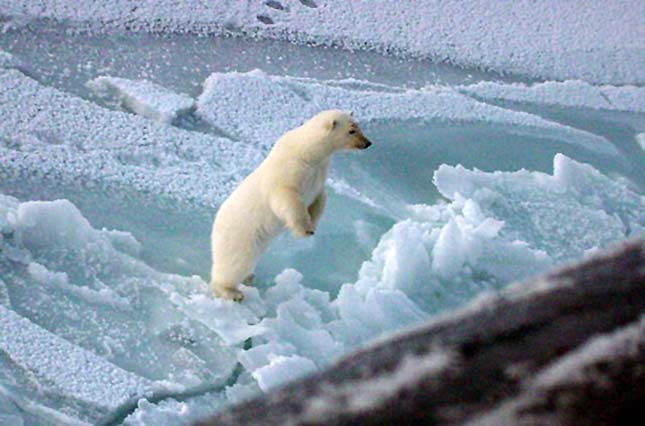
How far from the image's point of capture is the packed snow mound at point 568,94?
279 cm

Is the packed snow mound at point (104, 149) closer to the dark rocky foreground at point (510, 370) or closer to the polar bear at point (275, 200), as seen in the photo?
the polar bear at point (275, 200)

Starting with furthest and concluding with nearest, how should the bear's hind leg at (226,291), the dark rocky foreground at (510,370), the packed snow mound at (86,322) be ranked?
the bear's hind leg at (226,291), the packed snow mound at (86,322), the dark rocky foreground at (510,370)

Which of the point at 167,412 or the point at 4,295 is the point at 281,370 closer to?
the point at 167,412

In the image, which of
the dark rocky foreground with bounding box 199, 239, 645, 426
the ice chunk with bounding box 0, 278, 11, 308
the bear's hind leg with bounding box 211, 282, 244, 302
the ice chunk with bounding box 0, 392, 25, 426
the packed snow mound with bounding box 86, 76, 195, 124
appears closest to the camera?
the dark rocky foreground with bounding box 199, 239, 645, 426

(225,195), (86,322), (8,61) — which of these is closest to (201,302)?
(86,322)

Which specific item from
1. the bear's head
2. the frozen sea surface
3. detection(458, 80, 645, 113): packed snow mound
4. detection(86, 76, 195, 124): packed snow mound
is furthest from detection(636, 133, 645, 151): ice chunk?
detection(86, 76, 195, 124): packed snow mound

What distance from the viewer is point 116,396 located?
1697 mm

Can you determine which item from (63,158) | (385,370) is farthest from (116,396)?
(385,370)

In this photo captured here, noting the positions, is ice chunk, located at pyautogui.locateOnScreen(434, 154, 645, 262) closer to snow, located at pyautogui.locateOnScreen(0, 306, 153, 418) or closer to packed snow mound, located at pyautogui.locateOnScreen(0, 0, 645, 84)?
packed snow mound, located at pyautogui.locateOnScreen(0, 0, 645, 84)

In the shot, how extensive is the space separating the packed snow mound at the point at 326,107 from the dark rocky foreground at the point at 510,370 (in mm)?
2035

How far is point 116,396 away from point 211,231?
52 centimetres

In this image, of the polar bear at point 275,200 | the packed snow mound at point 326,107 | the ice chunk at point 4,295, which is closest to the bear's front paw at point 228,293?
the polar bear at point 275,200

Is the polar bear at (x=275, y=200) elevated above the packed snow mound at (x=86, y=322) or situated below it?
above

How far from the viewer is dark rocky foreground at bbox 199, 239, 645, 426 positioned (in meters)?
0.32
